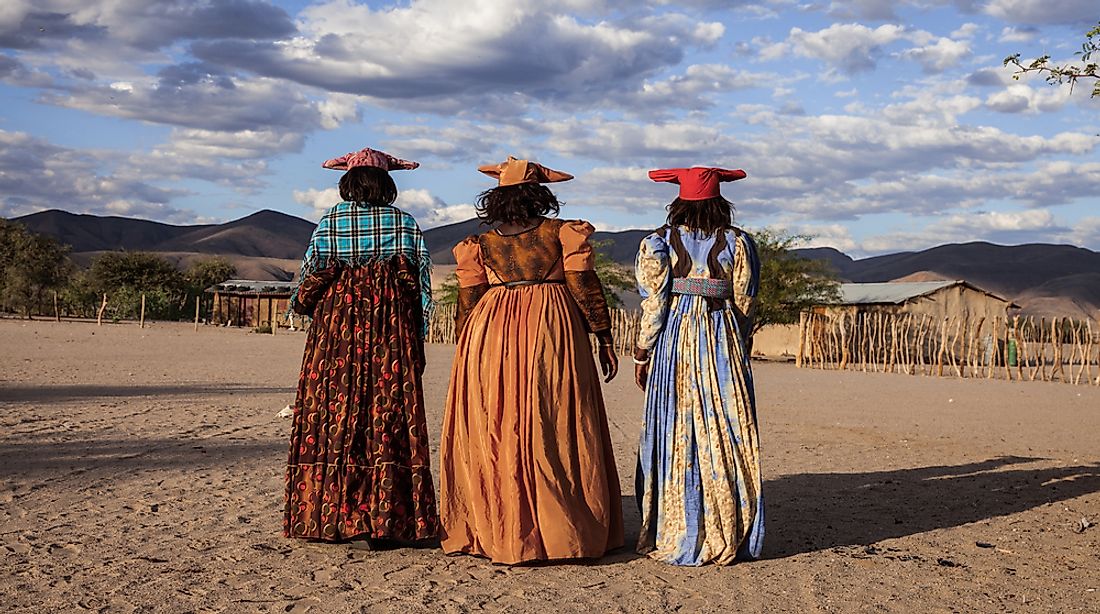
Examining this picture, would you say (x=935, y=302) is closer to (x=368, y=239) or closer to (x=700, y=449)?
(x=700, y=449)

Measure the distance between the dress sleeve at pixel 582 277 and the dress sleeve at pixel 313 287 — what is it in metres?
1.28

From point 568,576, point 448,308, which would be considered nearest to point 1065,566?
point 568,576

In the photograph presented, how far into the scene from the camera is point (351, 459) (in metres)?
5.69

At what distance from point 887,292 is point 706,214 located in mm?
38237

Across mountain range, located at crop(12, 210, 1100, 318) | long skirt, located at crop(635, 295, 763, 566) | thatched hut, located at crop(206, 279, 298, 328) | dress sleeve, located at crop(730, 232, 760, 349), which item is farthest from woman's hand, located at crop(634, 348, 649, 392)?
thatched hut, located at crop(206, 279, 298, 328)

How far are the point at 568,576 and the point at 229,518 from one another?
2.42 m

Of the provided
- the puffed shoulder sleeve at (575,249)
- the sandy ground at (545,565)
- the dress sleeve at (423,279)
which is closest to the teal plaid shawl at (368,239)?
the dress sleeve at (423,279)

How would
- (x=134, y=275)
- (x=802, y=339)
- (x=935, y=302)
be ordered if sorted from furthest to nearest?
(x=134, y=275)
(x=935, y=302)
(x=802, y=339)

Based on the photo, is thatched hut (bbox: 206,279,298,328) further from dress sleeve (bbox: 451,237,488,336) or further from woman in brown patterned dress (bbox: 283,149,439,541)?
dress sleeve (bbox: 451,237,488,336)

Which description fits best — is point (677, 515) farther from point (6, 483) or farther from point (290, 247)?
point (290, 247)

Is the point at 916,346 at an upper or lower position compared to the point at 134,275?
lower

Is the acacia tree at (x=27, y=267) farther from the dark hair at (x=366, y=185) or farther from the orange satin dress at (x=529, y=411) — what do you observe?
the orange satin dress at (x=529, y=411)

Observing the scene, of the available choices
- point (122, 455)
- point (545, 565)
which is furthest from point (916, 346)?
point (545, 565)

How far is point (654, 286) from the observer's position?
5777mm
